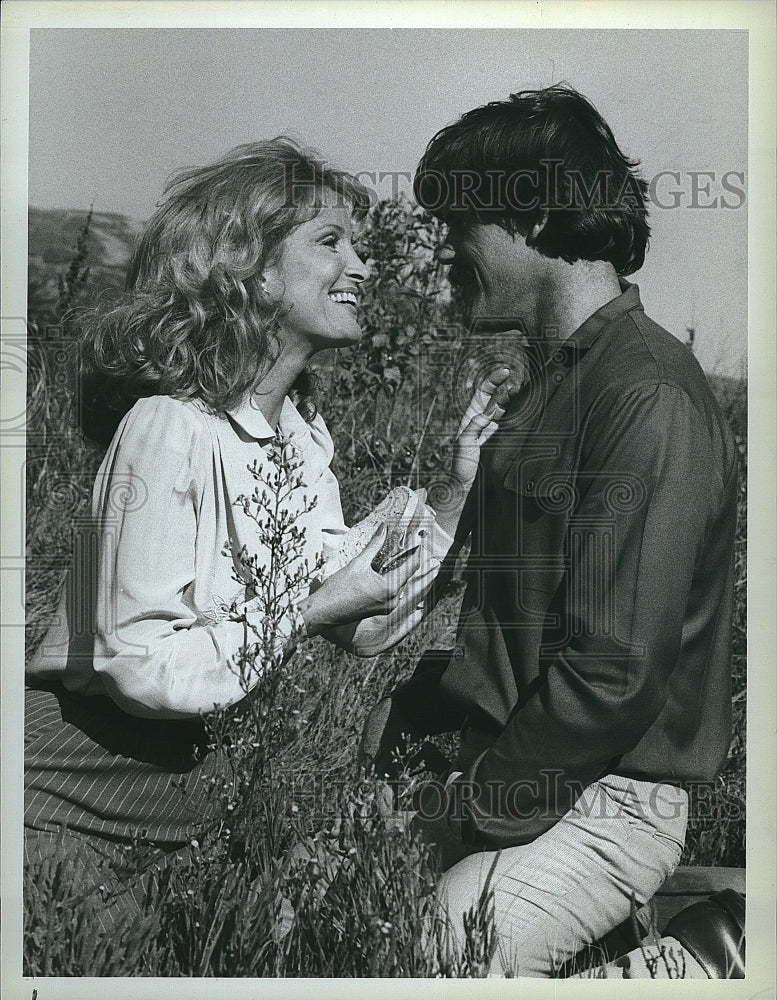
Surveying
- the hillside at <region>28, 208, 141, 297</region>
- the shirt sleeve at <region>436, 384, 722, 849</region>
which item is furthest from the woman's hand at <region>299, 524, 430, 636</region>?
the hillside at <region>28, 208, 141, 297</region>

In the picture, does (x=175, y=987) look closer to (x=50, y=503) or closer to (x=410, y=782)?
(x=410, y=782)

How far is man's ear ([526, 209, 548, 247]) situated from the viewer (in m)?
2.80

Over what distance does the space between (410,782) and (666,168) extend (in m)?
1.67

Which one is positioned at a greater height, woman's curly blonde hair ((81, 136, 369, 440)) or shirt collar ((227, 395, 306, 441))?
woman's curly blonde hair ((81, 136, 369, 440))

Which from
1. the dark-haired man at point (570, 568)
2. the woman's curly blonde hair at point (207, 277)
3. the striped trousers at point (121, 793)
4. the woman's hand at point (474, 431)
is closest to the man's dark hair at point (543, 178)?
the dark-haired man at point (570, 568)

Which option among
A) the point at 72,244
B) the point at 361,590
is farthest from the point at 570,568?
the point at 72,244

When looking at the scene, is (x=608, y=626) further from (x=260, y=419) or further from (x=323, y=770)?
(x=260, y=419)

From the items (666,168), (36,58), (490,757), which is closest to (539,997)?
(490,757)

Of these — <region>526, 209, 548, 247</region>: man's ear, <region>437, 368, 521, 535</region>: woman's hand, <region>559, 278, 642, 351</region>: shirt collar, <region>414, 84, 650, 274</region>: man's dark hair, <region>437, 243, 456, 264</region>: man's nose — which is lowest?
<region>437, 368, 521, 535</region>: woman's hand

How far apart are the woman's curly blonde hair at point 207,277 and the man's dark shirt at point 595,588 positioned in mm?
692

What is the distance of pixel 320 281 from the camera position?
2803 millimetres

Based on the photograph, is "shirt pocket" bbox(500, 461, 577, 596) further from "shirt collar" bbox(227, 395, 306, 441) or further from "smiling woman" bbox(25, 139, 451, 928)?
"shirt collar" bbox(227, 395, 306, 441)

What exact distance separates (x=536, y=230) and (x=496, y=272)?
0.47 feet

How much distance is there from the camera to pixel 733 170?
9.32 feet
